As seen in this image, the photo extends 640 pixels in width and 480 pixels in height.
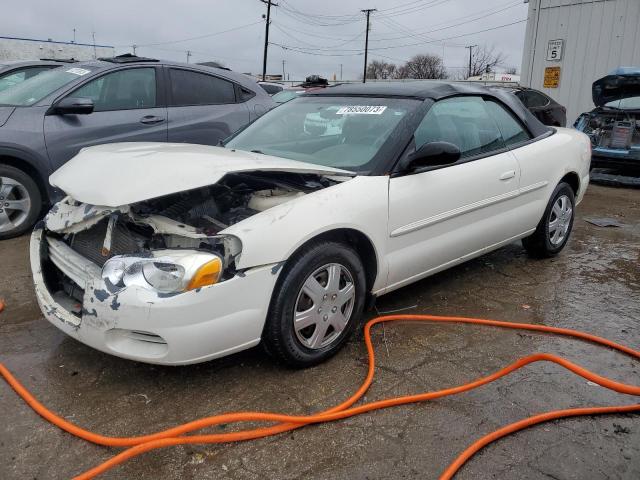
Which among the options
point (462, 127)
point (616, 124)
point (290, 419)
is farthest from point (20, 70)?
point (616, 124)

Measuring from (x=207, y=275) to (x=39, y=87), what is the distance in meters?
3.81

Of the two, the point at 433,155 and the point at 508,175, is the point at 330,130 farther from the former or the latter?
the point at 508,175

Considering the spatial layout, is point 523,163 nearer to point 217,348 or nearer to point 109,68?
point 217,348

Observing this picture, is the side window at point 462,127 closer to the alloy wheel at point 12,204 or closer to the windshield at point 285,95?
the alloy wheel at point 12,204

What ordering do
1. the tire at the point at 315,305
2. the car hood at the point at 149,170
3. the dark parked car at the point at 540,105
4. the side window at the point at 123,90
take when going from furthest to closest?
the dark parked car at the point at 540,105 < the side window at the point at 123,90 < the tire at the point at 315,305 < the car hood at the point at 149,170

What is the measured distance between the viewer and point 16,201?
4695 millimetres

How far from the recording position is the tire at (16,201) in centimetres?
461

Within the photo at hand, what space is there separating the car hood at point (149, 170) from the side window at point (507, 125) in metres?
1.61

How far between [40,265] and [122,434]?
44.6 inches

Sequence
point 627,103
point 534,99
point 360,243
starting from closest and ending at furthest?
1. point 360,243
2. point 627,103
3. point 534,99

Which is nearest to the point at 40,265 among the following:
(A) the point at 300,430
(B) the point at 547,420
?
(A) the point at 300,430

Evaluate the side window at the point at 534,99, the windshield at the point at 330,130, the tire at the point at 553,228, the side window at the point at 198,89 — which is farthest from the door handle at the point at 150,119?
the side window at the point at 534,99

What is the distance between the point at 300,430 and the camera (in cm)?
231

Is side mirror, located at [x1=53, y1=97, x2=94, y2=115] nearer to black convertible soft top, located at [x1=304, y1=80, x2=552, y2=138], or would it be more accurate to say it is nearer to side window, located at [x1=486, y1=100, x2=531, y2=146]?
black convertible soft top, located at [x1=304, y1=80, x2=552, y2=138]
